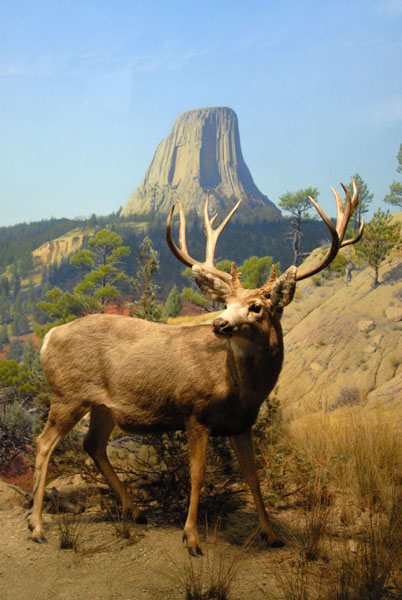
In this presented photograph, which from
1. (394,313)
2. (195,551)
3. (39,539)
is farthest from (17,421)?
(195,551)

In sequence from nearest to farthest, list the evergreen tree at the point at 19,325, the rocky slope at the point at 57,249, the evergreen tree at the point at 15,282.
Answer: the evergreen tree at the point at 19,325, the evergreen tree at the point at 15,282, the rocky slope at the point at 57,249

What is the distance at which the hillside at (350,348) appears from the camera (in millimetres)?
14844

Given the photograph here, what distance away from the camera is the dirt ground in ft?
10.8

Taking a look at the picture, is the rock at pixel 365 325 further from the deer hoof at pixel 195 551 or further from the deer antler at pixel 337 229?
the deer hoof at pixel 195 551

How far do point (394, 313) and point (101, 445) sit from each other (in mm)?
15123

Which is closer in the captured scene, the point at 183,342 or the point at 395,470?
the point at 183,342

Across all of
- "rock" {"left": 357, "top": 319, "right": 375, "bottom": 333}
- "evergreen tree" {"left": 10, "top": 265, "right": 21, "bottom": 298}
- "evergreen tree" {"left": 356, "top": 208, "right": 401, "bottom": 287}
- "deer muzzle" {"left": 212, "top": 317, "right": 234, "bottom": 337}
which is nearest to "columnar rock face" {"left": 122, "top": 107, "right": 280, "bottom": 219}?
"evergreen tree" {"left": 10, "top": 265, "right": 21, "bottom": 298}

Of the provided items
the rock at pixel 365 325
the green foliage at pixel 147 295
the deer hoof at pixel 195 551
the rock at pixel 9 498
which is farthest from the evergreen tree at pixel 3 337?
the deer hoof at pixel 195 551

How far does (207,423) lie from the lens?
4.09 meters

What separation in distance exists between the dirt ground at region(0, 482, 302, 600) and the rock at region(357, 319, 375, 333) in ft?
45.8

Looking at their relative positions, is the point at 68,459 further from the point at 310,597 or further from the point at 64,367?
the point at 310,597

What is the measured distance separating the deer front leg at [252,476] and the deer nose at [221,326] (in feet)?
4.13

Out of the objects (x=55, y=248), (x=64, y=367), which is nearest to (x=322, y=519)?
(x=64, y=367)

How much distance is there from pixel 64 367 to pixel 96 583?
73.7 inches
